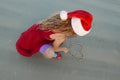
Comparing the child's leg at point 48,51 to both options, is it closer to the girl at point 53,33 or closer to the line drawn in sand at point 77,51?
the girl at point 53,33

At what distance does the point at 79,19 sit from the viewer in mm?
1191

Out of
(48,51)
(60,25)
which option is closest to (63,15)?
(60,25)

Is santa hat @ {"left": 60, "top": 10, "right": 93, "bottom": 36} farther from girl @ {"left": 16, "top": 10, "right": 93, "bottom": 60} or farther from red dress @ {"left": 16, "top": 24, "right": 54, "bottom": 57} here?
red dress @ {"left": 16, "top": 24, "right": 54, "bottom": 57}

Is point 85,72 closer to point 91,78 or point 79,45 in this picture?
point 91,78

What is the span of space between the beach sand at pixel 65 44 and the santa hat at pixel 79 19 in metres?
0.24

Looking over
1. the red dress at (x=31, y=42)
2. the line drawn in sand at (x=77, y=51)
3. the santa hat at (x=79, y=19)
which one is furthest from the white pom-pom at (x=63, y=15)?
the line drawn in sand at (x=77, y=51)

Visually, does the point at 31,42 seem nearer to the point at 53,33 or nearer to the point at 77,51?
the point at 53,33

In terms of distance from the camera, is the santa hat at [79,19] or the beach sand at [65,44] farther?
the beach sand at [65,44]

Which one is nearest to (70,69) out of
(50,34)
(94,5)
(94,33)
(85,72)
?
(85,72)

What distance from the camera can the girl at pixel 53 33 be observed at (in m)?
1.20

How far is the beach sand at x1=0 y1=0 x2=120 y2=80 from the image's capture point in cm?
130

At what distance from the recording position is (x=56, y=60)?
1365 mm

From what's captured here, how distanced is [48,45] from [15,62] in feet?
0.60

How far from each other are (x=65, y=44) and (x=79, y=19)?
28 centimetres
